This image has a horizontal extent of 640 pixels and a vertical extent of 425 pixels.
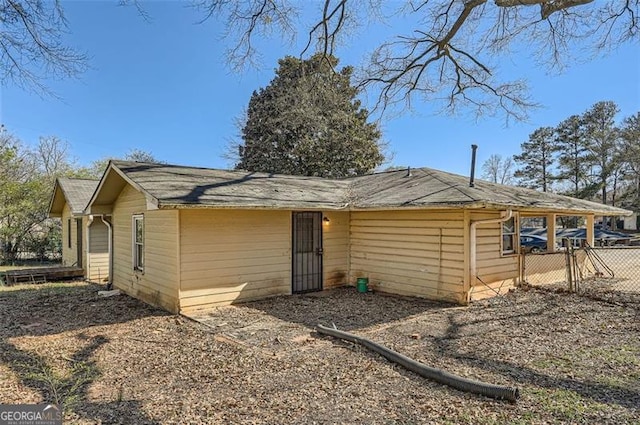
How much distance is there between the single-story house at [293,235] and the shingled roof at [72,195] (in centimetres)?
321

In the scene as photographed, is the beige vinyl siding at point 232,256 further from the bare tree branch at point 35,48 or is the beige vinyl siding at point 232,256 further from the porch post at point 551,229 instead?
the porch post at point 551,229

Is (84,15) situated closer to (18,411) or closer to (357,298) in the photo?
(18,411)

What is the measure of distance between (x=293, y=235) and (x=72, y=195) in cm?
965

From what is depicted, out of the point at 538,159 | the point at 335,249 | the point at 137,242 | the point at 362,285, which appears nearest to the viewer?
the point at 137,242

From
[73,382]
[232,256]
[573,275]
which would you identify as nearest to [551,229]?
[573,275]

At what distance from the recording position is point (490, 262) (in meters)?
8.80

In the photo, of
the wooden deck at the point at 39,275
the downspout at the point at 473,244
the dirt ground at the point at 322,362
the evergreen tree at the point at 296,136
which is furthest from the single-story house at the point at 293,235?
the evergreen tree at the point at 296,136

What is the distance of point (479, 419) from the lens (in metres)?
3.36

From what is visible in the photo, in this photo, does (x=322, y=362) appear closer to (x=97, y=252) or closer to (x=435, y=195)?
(x=435, y=195)

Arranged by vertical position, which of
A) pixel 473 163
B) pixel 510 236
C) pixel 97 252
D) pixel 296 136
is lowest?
pixel 97 252

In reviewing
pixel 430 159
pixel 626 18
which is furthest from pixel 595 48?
pixel 430 159

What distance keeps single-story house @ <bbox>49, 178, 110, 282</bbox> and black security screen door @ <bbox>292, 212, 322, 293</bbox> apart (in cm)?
592

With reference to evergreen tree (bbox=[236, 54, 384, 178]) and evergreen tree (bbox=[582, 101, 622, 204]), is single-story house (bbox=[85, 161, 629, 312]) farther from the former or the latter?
evergreen tree (bbox=[582, 101, 622, 204])

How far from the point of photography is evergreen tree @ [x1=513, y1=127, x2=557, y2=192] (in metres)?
35.6
